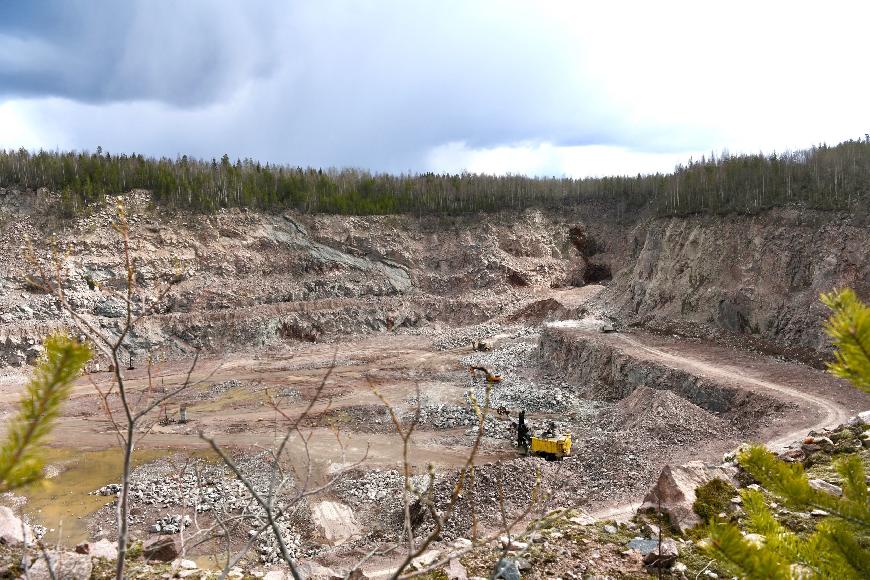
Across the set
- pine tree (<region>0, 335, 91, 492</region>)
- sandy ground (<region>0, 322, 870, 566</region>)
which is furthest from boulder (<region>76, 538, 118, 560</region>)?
pine tree (<region>0, 335, 91, 492</region>)

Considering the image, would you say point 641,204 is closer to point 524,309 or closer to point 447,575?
point 524,309

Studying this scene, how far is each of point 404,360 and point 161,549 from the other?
2166 cm

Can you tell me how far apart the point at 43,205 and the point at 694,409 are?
134ft

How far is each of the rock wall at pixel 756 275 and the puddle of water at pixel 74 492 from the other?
2173cm

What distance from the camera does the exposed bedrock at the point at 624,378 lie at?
53.6 feet

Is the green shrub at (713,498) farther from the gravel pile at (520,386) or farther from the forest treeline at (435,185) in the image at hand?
the forest treeline at (435,185)

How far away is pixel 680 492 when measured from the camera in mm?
8133

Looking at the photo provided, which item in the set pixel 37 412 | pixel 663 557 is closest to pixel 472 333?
pixel 663 557

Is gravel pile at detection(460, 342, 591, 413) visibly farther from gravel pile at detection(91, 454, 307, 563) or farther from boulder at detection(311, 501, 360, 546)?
gravel pile at detection(91, 454, 307, 563)

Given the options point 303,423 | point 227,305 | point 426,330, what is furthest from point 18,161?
point 303,423

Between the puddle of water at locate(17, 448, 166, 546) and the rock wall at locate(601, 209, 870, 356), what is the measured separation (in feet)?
71.3

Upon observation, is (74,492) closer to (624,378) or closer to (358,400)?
(358,400)

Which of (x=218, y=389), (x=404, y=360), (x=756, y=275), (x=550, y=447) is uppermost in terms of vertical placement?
(x=756, y=275)

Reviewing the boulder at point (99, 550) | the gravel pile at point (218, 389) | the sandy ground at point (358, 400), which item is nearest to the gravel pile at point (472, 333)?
the sandy ground at point (358, 400)
